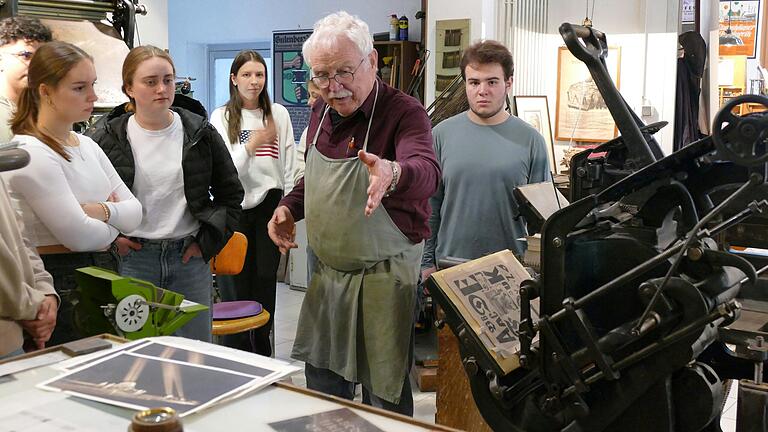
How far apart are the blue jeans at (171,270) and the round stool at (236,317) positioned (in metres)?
0.55

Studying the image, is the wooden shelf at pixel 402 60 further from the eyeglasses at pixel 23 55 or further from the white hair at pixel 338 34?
the white hair at pixel 338 34

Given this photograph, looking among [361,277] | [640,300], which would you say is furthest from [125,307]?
[640,300]

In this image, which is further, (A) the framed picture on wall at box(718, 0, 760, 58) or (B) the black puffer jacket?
(A) the framed picture on wall at box(718, 0, 760, 58)

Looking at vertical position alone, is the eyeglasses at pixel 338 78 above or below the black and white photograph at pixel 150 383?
above

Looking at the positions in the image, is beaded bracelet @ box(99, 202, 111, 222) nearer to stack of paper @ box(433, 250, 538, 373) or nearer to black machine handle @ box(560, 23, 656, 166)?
stack of paper @ box(433, 250, 538, 373)

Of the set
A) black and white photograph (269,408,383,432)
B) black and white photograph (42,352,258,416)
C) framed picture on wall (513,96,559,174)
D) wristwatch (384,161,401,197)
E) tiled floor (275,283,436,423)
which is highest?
framed picture on wall (513,96,559,174)

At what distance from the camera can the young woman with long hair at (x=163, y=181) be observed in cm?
301

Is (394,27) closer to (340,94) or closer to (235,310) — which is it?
(235,310)

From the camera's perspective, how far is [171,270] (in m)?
3.04

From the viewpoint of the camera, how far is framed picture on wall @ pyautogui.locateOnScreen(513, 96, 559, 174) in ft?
21.0

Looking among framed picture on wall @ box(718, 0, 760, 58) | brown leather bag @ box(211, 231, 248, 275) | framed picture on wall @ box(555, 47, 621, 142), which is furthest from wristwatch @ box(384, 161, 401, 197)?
framed picture on wall @ box(718, 0, 760, 58)

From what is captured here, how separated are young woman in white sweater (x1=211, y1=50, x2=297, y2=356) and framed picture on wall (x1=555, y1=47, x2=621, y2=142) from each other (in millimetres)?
3199

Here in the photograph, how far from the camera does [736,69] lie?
280 inches

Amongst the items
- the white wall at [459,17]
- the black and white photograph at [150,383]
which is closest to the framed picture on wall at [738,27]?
the white wall at [459,17]
